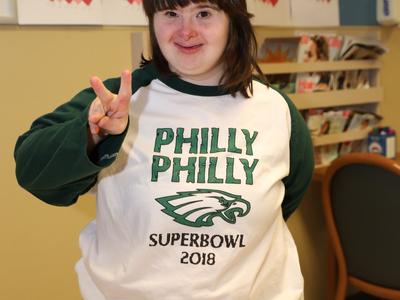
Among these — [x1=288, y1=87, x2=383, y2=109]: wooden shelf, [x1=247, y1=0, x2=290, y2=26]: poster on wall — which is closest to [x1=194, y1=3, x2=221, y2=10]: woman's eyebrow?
[x1=247, y1=0, x2=290, y2=26]: poster on wall

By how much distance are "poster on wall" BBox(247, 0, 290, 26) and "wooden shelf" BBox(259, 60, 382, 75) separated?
16 cm

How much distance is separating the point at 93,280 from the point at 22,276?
50cm

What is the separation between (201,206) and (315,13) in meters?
1.38

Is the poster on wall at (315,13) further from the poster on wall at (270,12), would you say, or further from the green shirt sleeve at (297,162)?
the green shirt sleeve at (297,162)

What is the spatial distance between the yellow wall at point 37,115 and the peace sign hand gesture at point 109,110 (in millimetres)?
636

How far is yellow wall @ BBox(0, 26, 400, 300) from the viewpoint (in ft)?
4.76

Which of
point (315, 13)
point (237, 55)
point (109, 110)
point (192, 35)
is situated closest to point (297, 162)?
point (237, 55)

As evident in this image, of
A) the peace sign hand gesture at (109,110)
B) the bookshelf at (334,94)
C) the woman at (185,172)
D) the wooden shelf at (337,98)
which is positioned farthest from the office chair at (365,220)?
the peace sign hand gesture at (109,110)

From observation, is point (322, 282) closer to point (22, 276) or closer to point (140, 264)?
point (22, 276)

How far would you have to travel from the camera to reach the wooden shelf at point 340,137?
7.03 ft

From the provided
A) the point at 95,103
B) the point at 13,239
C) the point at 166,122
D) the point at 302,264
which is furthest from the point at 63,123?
the point at 302,264

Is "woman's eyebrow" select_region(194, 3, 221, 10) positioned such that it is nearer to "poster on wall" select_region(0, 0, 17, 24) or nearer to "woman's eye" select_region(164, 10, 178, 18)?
"woman's eye" select_region(164, 10, 178, 18)

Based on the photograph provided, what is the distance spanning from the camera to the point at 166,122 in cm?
109

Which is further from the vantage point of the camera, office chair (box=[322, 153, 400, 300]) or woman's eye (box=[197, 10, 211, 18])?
office chair (box=[322, 153, 400, 300])
